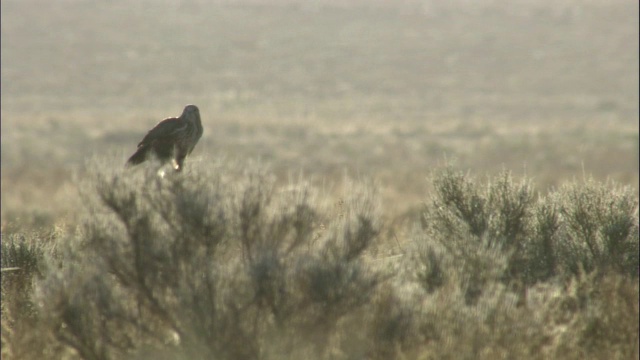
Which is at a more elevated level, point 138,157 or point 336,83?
point 138,157

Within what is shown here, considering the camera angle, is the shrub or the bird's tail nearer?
the shrub

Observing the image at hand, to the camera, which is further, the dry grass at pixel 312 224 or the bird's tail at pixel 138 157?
the bird's tail at pixel 138 157

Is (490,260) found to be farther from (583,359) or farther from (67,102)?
(67,102)

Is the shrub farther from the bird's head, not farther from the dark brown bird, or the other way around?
the bird's head

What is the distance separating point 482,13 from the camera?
95062 millimetres

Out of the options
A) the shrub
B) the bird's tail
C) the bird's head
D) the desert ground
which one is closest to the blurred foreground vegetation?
the shrub

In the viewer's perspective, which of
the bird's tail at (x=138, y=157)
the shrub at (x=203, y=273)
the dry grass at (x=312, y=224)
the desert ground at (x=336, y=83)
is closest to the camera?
the shrub at (x=203, y=273)

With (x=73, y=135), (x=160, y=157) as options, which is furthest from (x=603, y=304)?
(x=73, y=135)

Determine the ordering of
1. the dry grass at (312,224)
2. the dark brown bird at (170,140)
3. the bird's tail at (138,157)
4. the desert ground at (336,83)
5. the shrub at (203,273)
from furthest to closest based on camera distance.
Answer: the desert ground at (336,83)
the bird's tail at (138,157)
the dark brown bird at (170,140)
the dry grass at (312,224)
the shrub at (203,273)

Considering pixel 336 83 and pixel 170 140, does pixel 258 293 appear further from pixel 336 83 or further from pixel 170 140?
pixel 336 83

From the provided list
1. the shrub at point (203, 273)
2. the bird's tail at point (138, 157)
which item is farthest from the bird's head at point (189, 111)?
the shrub at point (203, 273)

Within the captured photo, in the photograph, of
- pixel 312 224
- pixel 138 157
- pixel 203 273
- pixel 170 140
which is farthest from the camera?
pixel 138 157

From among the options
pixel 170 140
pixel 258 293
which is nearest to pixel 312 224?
pixel 258 293

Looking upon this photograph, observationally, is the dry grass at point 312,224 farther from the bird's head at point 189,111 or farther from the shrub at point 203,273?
the bird's head at point 189,111
